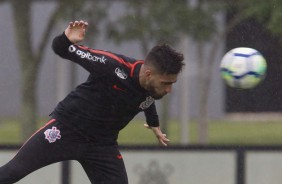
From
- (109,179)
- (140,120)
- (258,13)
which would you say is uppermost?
(258,13)

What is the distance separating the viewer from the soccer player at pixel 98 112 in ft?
23.4

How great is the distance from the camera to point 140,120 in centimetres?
1661

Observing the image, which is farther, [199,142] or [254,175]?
[199,142]

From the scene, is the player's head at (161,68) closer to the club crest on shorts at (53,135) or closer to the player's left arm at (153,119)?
the player's left arm at (153,119)

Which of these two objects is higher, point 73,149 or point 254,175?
point 73,149

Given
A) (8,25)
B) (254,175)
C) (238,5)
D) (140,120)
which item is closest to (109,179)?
(254,175)

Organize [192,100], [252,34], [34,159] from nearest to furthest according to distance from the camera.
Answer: [34,159], [252,34], [192,100]

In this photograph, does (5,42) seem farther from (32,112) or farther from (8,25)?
(32,112)

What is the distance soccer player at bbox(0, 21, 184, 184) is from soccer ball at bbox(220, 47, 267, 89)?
1.06 metres

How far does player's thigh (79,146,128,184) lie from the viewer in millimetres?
7375

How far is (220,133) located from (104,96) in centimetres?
872

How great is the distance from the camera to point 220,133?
1580 centimetres

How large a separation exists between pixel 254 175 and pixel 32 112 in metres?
4.26

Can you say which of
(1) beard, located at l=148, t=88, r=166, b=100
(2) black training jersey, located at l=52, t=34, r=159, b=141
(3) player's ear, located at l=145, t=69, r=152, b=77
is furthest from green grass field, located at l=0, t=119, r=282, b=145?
(3) player's ear, located at l=145, t=69, r=152, b=77
